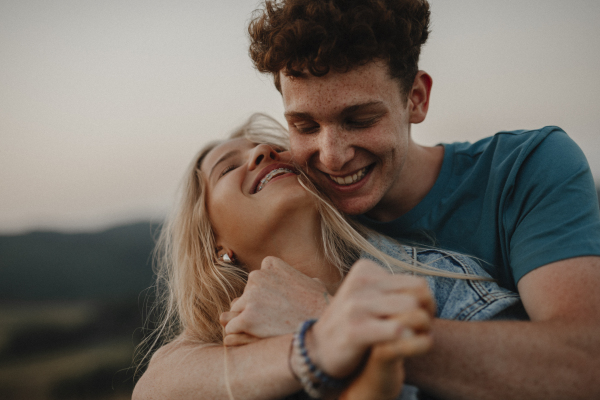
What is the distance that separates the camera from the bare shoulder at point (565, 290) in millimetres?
1359

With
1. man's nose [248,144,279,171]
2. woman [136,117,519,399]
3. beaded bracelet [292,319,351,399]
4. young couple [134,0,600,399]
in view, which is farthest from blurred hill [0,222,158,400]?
beaded bracelet [292,319,351,399]

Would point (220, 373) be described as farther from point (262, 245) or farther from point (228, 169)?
point (228, 169)

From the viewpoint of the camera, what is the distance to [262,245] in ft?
Answer: 7.14

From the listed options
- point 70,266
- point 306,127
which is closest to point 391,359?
point 306,127

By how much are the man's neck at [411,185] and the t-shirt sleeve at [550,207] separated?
0.56 metres

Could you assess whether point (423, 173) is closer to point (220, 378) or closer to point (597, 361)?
point (597, 361)

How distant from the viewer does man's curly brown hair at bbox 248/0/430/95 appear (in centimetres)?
177

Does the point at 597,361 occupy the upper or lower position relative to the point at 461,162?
lower

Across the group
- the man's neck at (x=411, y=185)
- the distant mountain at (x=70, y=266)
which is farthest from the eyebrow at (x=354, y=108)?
the distant mountain at (x=70, y=266)

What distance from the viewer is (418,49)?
218cm

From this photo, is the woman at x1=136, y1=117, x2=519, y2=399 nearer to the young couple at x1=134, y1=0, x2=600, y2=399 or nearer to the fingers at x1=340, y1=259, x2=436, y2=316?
the young couple at x1=134, y1=0, x2=600, y2=399

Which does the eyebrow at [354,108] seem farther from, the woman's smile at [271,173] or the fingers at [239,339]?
the fingers at [239,339]

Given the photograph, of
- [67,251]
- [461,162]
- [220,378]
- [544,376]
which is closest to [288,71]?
[461,162]

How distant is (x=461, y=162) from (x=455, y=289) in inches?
38.9
